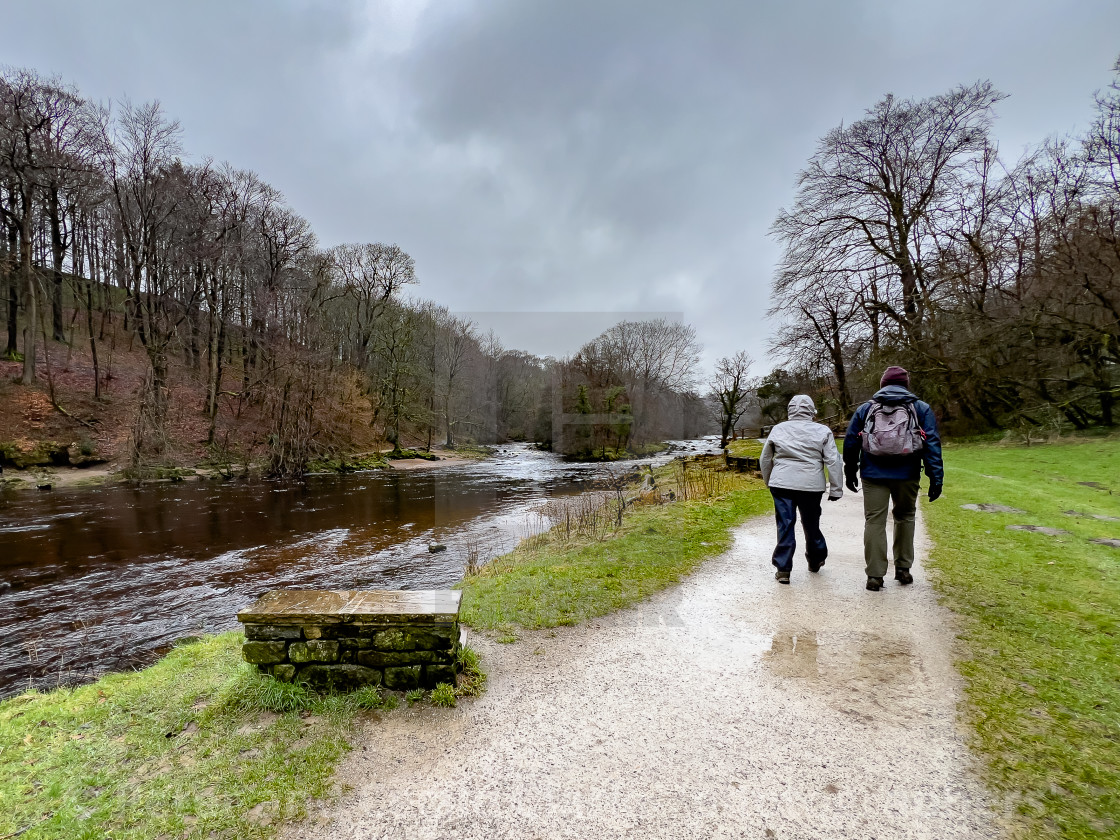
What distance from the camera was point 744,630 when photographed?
3908 millimetres

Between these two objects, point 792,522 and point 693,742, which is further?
point 792,522

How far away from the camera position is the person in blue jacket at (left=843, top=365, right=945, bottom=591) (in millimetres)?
4254

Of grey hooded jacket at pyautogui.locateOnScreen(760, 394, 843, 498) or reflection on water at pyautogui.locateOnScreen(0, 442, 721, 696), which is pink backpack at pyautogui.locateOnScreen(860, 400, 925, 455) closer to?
grey hooded jacket at pyautogui.locateOnScreen(760, 394, 843, 498)

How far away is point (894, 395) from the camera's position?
4.41m

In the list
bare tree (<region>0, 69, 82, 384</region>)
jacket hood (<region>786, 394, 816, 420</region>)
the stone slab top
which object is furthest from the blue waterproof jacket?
bare tree (<region>0, 69, 82, 384</region>)

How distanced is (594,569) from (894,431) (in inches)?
136

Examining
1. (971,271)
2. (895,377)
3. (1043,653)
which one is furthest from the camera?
(971,271)

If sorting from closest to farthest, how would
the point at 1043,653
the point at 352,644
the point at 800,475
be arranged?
1. the point at 352,644
2. the point at 1043,653
3. the point at 800,475

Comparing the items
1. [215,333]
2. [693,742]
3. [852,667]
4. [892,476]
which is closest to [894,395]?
[892,476]

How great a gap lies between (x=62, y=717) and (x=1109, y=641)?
7004 millimetres

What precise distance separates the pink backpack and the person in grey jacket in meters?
0.39

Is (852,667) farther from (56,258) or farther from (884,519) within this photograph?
(56,258)

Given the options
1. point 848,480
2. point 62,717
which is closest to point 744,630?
point 848,480

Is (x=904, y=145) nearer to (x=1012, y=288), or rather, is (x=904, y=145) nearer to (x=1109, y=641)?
(x=1012, y=288)
